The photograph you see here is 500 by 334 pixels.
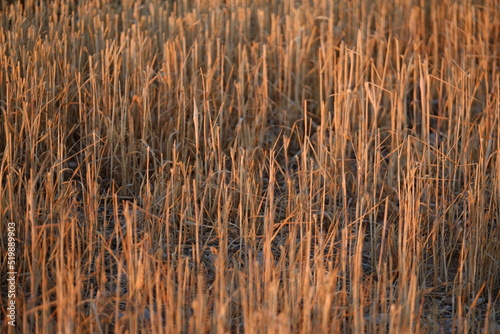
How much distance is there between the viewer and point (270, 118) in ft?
13.1

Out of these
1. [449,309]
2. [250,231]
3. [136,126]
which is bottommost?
[449,309]

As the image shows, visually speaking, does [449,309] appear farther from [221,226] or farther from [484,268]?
[221,226]

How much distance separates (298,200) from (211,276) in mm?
486

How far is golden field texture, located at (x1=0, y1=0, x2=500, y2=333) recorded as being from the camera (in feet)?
7.73

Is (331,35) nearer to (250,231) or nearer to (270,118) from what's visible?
(270,118)

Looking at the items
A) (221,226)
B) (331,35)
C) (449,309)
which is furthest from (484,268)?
(331,35)

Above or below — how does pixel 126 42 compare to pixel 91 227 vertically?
above

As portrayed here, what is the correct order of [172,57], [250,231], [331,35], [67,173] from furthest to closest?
1. [331,35]
2. [172,57]
3. [67,173]
4. [250,231]

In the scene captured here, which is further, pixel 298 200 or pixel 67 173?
pixel 67 173

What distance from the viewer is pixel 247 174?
3.02m

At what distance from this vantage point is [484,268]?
2.79 meters

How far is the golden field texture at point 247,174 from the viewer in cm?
236

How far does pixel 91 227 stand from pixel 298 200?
846 millimetres

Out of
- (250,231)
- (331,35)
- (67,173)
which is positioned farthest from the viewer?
(331,35)
